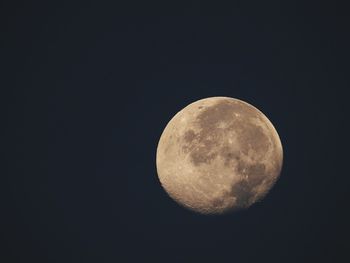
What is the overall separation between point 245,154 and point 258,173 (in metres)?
0.58

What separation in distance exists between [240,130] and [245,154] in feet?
1.83

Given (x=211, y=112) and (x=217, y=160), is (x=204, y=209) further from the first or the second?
(x=211, y=112)

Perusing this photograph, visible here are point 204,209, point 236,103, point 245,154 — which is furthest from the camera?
point 236,103

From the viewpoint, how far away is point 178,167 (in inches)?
346

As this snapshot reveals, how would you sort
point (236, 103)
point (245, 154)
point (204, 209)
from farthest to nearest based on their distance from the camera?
1. point (236, 103)
2. point (204, 209)
3. point (245, 154)

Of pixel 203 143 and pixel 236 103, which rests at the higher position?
pixel 236 103

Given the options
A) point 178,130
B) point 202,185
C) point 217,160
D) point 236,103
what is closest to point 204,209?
point 202,185

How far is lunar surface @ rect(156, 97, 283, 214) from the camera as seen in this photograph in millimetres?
8398

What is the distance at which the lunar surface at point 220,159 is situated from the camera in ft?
27.6

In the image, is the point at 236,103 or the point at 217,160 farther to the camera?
the point at 236,103

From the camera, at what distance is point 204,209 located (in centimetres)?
891

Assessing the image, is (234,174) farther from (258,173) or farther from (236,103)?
(236,103)

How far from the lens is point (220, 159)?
27.5ft

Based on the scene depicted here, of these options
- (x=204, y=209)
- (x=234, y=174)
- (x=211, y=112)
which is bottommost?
(x=204, y=209)
